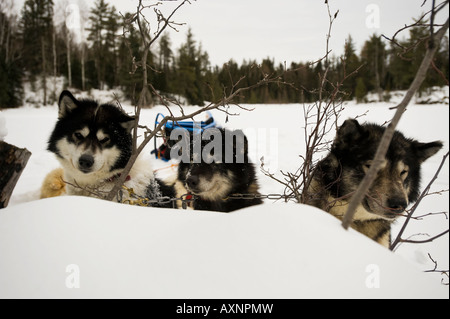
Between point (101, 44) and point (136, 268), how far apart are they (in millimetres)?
31538

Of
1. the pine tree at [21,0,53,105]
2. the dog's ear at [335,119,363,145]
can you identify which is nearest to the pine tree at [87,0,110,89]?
the pine tree at [21,0,53,105]

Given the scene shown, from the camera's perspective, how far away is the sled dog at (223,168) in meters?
3.21

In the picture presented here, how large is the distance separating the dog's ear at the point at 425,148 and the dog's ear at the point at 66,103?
3.71m

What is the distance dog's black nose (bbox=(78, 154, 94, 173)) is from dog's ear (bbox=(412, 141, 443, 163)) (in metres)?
3.27

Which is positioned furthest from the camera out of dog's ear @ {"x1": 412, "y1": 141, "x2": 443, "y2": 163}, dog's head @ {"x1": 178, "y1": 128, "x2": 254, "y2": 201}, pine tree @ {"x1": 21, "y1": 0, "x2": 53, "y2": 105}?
pine tree @ {"x1": 21, "y1": 0, "x2": 53, "y2": 105}

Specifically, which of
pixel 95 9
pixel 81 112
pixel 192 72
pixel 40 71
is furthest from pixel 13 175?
pixel 95 9

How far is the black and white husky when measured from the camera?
9.75ft

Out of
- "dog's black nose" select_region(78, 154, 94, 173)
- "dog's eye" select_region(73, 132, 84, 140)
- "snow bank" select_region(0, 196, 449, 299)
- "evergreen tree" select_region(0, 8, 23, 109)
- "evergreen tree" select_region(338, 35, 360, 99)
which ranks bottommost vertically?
"snow bank" select_region(0, 196, 449, 299)

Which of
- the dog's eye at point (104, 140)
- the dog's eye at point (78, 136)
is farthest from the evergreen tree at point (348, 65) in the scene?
the dog's eye at point (78, 136)

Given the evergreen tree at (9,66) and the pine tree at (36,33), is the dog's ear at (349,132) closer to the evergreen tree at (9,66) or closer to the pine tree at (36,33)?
the evergreen tree at (9,66)

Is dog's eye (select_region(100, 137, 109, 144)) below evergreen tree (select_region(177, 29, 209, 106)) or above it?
below

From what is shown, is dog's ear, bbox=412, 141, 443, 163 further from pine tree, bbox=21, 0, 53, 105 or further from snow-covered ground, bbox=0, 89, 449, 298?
pine tree, bbox=21, 0, 53, 105

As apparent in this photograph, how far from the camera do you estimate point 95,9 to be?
1054 inches
